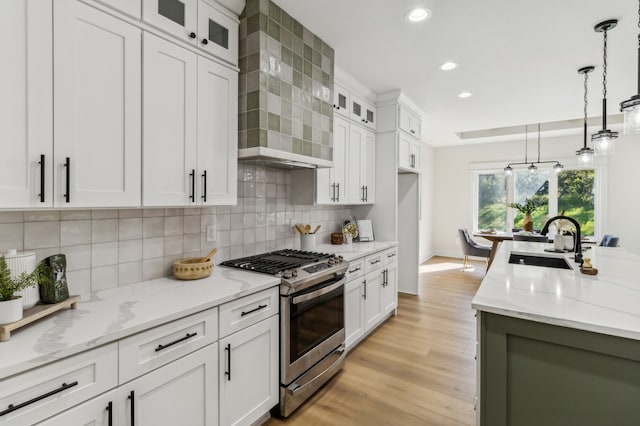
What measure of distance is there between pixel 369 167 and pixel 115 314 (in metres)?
3.12

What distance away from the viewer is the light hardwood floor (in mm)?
2094

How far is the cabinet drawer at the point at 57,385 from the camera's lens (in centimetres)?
97

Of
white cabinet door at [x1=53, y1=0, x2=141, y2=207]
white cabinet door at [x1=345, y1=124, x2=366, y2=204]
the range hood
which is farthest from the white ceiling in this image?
white cabinet door at [x1=53, y1=0, x2=141, y2=207]

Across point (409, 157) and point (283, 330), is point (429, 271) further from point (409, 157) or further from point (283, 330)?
point (283, 330)

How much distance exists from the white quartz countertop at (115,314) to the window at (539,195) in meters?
6.76

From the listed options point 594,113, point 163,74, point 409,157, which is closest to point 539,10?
point 409,157

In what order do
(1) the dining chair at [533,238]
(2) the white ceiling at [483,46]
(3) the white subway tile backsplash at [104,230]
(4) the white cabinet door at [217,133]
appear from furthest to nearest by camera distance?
(1) the dining chair at [533,238] → (2) the white ceiling at [483,46] → (4) the white cabinet door at [217,133] → (3) the white subway tile backsplash at [104,230]

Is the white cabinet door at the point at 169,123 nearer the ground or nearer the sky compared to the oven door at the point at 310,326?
nearer the sky

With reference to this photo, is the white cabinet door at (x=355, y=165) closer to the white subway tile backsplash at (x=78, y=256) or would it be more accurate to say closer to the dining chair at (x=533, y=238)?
the white subway tile backsplash at (x=78, y=256)

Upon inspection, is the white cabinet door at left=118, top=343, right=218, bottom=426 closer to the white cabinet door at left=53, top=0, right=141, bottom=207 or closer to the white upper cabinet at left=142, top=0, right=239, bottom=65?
the white cabinet door at left=53, top=0, right=141, bottom=207

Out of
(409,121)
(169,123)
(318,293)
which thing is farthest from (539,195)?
(169,123)

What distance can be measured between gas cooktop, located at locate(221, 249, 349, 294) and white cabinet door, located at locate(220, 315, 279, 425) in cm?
26

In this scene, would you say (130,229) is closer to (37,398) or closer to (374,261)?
(37,398)

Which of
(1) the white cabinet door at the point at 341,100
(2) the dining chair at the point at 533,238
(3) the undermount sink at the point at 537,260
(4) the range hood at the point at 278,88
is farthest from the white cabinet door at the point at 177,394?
(2) the dining chair at the point at 533,238
